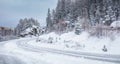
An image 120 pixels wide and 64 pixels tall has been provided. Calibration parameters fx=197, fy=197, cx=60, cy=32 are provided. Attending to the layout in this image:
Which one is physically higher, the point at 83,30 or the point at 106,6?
the point at 106,6

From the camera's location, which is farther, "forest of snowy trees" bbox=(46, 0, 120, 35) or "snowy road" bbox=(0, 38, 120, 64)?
"forest of snowy trees" bbox=(46, 0, 120, 35)

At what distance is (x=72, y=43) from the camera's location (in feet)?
94.0

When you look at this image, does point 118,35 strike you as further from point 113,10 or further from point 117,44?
point 113,10

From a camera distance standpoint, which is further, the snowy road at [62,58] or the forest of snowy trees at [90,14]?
the forest of snowy trees at [90,14]

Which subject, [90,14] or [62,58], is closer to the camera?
[62,58]

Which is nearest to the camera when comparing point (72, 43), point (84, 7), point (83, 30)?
point (72, 43)

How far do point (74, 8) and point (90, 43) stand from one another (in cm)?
3811

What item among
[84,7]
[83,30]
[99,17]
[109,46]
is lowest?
[109,46]

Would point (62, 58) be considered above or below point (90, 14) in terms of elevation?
below

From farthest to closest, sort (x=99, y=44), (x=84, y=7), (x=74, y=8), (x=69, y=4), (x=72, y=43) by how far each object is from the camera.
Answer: (x=69, y=4)
(x=74, y=8)
(x=84, y=7)
(x=72, y=43)
(x=99, y=44)

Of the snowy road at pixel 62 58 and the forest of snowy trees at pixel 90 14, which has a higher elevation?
the forest of snowy trees at pixel 90 14

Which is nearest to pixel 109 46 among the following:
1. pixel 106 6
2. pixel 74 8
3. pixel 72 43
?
pixel 72 43

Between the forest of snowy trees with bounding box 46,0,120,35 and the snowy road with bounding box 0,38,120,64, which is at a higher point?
the forest of snowy trees with bounding box 46,0,120,35

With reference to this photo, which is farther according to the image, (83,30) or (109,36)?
(83,30)
